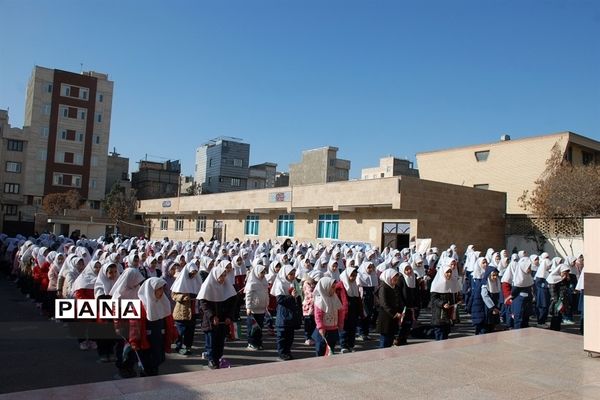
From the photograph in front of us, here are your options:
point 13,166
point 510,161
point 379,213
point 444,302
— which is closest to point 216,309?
point 444,302

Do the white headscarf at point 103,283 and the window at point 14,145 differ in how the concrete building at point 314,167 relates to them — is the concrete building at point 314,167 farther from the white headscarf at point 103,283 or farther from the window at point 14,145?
the white headscarf at point 103,283

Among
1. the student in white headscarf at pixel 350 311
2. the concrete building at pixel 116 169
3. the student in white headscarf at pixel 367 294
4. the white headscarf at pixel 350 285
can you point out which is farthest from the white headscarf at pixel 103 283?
the concrete building at pixel 116 169

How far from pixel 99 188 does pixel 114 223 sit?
19647mm

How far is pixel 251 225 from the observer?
114 ft

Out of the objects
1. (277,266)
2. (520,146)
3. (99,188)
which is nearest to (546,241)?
(520,146)

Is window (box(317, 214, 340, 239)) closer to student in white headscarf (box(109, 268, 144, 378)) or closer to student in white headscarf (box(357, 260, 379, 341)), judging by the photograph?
student in white headscarf (box(357, 260, 379, 341))

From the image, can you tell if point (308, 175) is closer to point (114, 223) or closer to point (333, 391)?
point (114, 223)

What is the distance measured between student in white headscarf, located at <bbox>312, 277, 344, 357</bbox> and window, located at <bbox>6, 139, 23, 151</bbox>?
5226cm

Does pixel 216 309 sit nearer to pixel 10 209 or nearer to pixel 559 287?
pixel 559 287

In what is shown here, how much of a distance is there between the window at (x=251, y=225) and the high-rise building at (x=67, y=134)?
26.9 m

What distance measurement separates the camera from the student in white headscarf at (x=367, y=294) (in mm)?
10297

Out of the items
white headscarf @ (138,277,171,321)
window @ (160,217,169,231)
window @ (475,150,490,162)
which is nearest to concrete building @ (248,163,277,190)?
window @ (160,217,169,231)

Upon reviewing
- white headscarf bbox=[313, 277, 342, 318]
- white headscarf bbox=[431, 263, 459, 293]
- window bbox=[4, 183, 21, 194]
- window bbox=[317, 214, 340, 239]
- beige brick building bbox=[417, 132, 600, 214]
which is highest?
beige brick building bbox=[417, 132, 600, 214]

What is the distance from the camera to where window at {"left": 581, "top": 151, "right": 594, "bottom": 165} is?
103 feet
